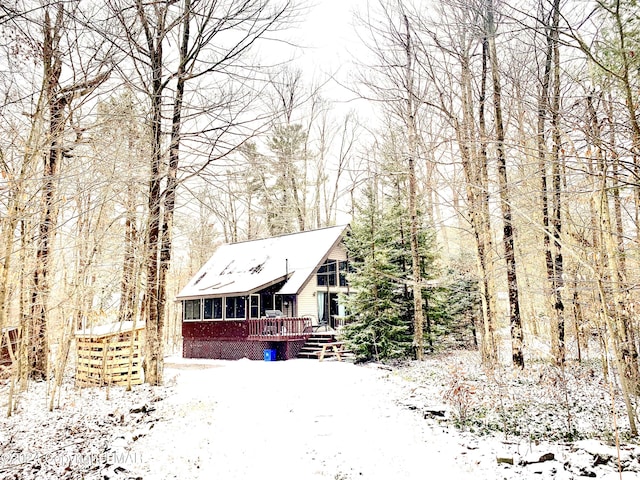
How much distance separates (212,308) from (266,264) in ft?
10.1

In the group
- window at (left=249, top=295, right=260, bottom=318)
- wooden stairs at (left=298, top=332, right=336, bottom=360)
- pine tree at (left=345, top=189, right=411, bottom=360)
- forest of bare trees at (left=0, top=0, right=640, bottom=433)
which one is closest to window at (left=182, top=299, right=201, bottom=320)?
window at (left=249, top=295, right=260, bottom=318)

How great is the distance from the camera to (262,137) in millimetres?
7992

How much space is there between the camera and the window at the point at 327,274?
19.5 metres

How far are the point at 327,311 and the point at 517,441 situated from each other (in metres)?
13.8

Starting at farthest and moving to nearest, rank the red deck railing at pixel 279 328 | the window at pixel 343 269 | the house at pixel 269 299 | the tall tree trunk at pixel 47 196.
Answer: the window at pixel 343 269
the house at pixel 269 299
the red deck railing at pixel 279 328
the tall tree trunk at pixel 47 196

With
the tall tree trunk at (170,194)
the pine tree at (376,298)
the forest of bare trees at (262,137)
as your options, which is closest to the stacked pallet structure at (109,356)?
the forest of bare trees at (262,137)

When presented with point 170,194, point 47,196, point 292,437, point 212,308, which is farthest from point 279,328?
point 47,196

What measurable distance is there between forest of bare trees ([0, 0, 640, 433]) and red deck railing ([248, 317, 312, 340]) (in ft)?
16.2

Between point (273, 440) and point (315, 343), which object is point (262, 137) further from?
point (315, 343)

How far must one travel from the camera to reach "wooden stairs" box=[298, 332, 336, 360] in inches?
670

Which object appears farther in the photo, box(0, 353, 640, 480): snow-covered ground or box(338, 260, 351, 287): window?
box(338, 260, 351, 287): window

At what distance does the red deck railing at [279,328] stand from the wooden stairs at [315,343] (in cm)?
31

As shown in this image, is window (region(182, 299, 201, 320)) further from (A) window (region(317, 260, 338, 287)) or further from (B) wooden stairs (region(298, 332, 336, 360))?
(A) window (region(317, 260, 338, 287))

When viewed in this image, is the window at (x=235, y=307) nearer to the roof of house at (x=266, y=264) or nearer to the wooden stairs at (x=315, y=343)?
the roof of house at (x=266, y=264)
